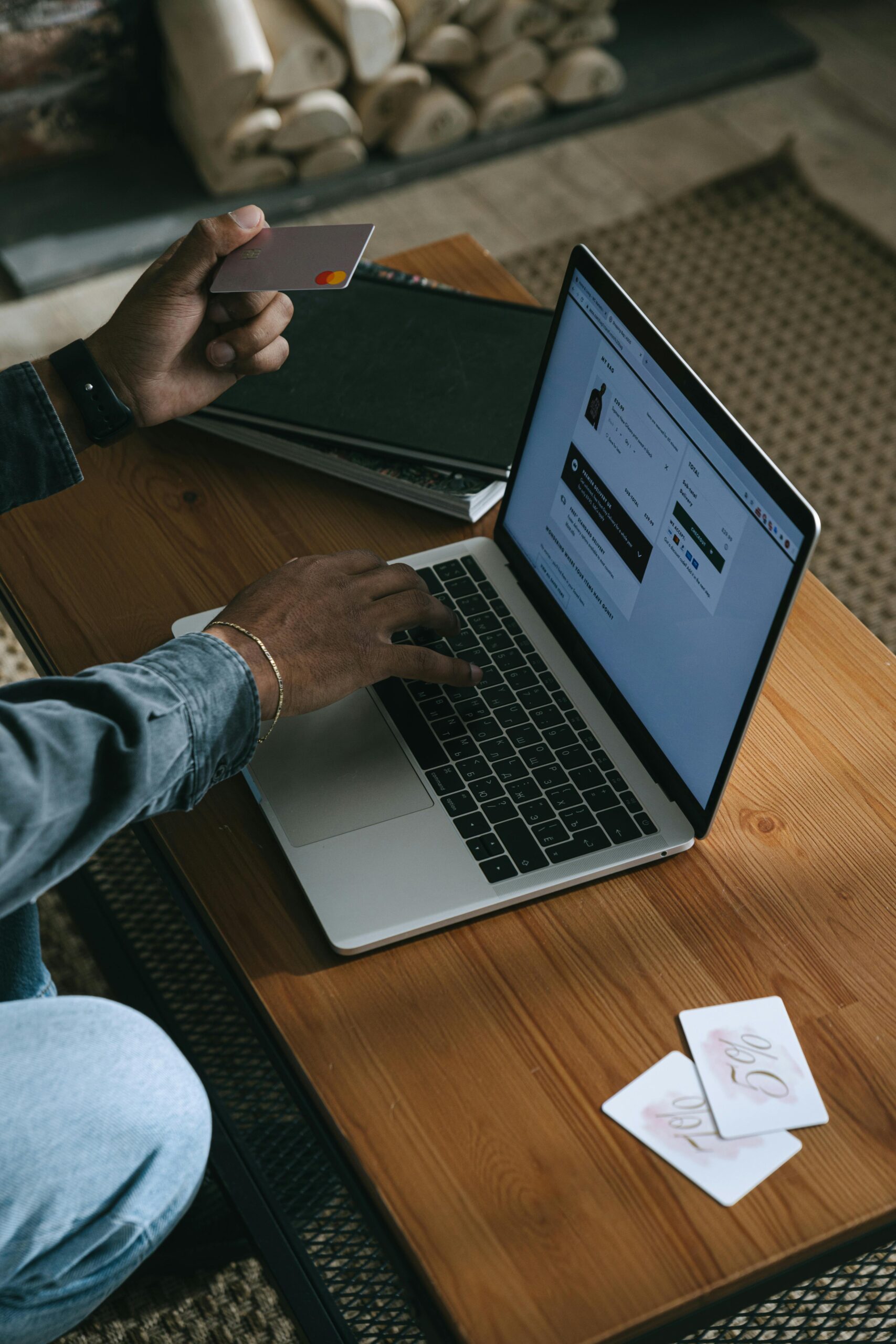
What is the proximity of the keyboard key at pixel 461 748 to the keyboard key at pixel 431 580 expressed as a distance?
16 cm

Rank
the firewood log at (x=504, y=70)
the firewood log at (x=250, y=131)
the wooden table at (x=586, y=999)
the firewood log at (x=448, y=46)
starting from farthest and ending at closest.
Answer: the firewood log at (x=504, y=70)
the firewood log at (x=448, y=46)
the firewood log at (x=250, y=131)
the wooden table at (x=586, y=999)

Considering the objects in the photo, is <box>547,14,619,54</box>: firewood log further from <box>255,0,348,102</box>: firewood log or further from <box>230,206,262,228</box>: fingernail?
<box>230,206,262,228</box>: fingernail

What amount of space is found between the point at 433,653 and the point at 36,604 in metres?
0.35

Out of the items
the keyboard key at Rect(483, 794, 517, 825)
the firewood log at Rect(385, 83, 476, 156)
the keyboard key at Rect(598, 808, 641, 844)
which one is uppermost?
the keyboard key at Rect(598, 808, 641, 844)

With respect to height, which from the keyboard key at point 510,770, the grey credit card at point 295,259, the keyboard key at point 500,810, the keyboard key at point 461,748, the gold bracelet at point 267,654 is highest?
the grey credit card at point 295,259

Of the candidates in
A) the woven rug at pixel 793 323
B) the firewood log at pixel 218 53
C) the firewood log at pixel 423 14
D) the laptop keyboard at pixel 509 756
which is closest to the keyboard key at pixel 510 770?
the laptop keyboard at pixel 509 756

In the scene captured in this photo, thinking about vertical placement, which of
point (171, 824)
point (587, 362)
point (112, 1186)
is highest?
point (587, 362)

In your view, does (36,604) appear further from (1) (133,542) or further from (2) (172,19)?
(2) (172,19)

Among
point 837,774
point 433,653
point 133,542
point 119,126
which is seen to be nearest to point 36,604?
point 133,542

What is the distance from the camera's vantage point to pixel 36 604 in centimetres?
102

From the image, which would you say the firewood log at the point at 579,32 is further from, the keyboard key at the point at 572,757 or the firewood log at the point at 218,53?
the keyboard key at the point at 572,757

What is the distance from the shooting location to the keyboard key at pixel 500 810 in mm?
850

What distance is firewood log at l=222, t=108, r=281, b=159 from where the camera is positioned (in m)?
2.35

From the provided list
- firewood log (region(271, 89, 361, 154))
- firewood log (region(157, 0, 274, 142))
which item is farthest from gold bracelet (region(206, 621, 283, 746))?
firewood log (region(271, 89, 361, 154))
